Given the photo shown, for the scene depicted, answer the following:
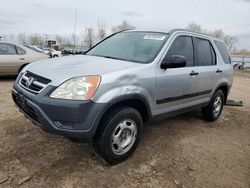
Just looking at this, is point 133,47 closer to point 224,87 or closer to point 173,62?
point 173,62

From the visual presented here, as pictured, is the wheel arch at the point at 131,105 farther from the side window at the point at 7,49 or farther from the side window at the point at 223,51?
the side window at the point at 7,49

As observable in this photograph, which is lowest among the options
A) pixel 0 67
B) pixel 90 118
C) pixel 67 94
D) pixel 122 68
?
pixel 0 67

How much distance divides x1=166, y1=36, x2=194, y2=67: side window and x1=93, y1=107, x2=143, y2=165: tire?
1211 mm

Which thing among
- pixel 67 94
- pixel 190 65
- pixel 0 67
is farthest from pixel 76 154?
pixel 0 67

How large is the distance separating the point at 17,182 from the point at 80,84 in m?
1.29

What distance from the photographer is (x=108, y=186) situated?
3.18 metres

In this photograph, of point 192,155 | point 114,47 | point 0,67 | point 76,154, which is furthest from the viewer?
point 0,67

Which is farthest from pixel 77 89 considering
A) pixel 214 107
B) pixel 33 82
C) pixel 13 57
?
pixel 13 57

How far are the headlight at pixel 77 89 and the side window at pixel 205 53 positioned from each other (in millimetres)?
2590

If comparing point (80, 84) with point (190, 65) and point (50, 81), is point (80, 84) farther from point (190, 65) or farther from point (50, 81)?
point (190, 65)

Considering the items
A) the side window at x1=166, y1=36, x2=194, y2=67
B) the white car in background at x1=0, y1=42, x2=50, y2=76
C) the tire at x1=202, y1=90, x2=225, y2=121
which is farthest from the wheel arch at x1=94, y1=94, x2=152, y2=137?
the white car in background at x1=0, y1=42, x2=50, y2=76

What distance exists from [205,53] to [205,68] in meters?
0.37

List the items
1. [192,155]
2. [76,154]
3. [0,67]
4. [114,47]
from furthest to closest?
[0,67], [114,47], [192,155], [76,154]

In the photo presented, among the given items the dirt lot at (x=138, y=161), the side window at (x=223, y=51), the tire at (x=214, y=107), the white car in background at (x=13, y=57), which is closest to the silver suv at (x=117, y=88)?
the dirt lot at (x=138, y=161)
